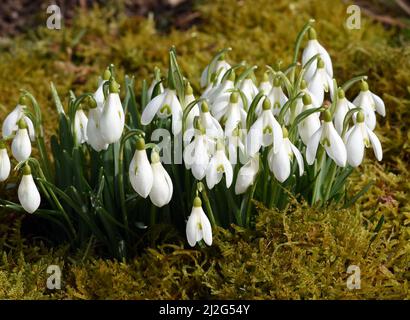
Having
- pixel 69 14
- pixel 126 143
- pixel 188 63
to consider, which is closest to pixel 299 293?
pixel 126 143

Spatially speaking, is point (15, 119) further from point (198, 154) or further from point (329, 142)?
point (329, 142)

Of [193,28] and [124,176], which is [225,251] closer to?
[124,176]

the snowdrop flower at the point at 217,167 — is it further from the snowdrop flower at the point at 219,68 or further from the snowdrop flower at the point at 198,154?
the snowdrop flower at the point at 219,68

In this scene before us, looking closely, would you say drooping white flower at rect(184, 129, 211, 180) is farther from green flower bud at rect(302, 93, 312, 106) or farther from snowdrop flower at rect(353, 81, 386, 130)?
snowdrop flower at rect(353, 81, 386, 130)

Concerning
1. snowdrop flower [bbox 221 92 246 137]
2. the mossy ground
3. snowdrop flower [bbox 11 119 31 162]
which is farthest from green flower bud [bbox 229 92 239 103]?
snowdrop flower [bbox 11 119 31 162]

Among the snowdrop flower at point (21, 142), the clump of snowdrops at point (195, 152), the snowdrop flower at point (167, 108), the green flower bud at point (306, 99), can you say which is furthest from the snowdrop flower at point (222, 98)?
the snowdrop flower at point (21, 142)

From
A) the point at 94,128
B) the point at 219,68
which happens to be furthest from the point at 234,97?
the point at 94,128
